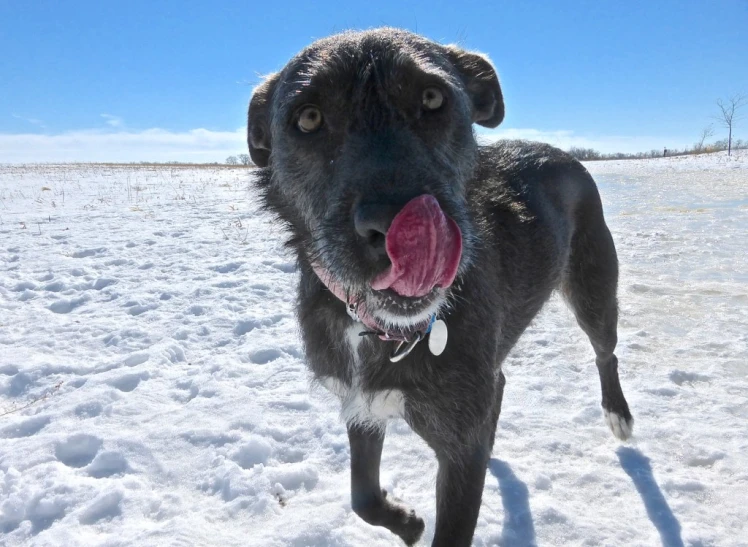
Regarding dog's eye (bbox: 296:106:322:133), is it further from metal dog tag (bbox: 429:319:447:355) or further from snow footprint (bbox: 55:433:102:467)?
snow footprint (bbox: 55:433:102:467)

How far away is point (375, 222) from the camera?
4.79 feet

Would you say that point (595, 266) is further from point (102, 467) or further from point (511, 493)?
point (102, 467)

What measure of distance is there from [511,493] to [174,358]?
2.76 m

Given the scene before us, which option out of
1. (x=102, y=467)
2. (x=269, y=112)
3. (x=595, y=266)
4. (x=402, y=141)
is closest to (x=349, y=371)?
(x=402, y=141)

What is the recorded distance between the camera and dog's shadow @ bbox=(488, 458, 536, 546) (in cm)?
237

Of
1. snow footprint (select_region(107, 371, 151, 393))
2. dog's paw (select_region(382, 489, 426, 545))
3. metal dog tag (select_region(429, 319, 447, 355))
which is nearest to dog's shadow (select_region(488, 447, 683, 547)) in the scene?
dog's paw (select_region(382, 489, 426, 545))

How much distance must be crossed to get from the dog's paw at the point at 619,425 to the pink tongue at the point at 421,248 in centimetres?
216

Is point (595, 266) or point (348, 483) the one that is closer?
point (348, 483)

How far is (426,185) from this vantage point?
5.25ft

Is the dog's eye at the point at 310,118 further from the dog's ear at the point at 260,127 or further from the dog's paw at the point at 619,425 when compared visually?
the dog's paw at the point at 619,425

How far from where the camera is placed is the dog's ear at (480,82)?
8.63 ft

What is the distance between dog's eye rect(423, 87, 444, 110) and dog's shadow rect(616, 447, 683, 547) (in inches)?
87.1

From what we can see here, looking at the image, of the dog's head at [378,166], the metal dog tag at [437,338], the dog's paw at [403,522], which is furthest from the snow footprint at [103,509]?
the metal dog tag at [437,338]

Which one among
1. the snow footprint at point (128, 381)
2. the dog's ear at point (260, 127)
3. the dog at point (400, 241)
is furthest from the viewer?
the snow footprint at point (128, 381)
